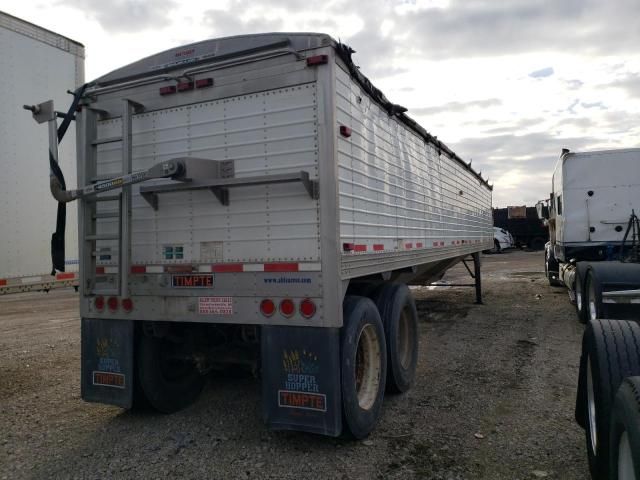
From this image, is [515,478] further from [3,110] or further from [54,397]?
[3,110]

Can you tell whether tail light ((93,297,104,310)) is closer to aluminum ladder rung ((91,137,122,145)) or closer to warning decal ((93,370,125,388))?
warning decal ((93,370,125,388))

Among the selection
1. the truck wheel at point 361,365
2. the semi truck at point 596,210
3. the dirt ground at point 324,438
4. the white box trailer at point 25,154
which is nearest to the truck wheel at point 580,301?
the semi truck at point 596,210

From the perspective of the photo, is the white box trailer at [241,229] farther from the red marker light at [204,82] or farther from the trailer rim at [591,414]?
the trailer rim at [591,414]

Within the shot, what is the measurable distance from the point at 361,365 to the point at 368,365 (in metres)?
0.06

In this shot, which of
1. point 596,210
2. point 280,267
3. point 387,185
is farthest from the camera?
point 596,210

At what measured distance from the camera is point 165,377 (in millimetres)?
4871

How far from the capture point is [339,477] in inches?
140

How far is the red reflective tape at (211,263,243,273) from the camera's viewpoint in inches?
162

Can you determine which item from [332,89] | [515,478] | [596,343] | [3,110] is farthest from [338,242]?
[3,110]

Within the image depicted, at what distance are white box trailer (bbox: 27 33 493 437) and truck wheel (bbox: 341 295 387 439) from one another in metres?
0.02

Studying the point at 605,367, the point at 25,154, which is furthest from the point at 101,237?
the point at 605,367

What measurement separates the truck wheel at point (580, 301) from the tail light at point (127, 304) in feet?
24.9

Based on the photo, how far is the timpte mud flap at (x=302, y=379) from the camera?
3744mm

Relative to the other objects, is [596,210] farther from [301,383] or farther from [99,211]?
[99,211]
